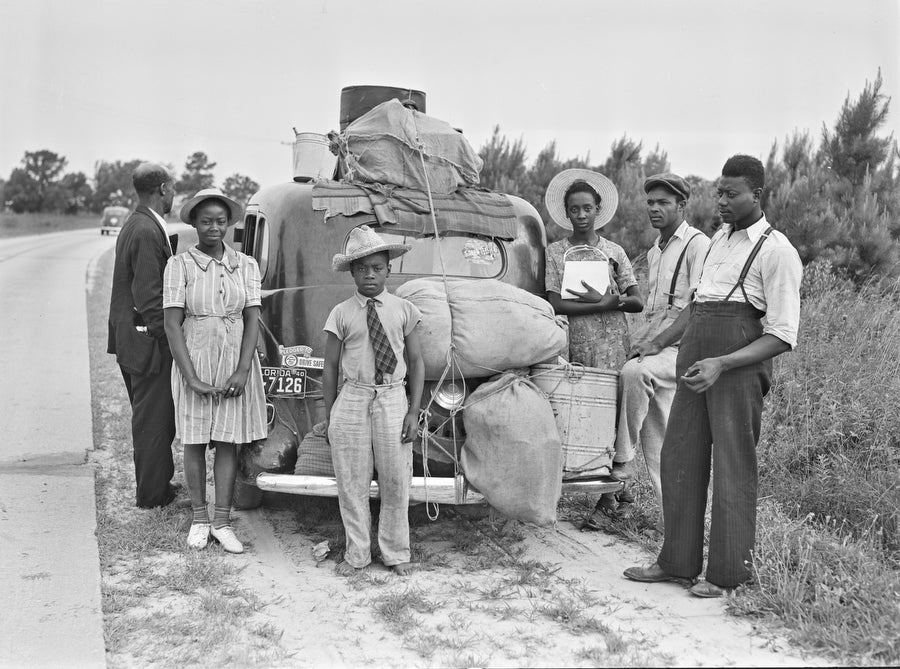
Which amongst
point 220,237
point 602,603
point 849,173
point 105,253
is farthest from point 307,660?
point 105,253

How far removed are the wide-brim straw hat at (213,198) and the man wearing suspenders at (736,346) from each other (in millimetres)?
2769

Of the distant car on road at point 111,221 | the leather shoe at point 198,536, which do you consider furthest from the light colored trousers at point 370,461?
the distant car on road at point 111,221

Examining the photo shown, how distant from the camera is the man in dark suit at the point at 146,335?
5.71 metres

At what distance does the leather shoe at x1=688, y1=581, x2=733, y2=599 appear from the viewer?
4363mm

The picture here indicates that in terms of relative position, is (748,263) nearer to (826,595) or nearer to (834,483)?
(826,595)

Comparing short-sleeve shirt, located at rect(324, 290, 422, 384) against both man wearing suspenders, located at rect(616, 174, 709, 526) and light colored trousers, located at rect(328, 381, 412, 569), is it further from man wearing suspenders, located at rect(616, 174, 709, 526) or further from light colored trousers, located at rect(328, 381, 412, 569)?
man wearing suspenders, located at rect(616, 174, 709, 526)

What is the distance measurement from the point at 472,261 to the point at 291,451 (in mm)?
1797

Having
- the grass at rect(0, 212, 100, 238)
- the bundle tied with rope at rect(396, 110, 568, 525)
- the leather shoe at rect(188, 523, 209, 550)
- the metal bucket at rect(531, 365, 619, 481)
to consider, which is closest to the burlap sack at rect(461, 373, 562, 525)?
the bundle tied with rope at rect(396, 110, 568, 525)

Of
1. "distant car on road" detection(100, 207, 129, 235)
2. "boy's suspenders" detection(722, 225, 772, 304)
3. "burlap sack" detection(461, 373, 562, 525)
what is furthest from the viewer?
"distant car on road" detection(100, 207, 129, 235)

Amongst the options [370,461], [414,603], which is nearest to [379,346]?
[370,461]

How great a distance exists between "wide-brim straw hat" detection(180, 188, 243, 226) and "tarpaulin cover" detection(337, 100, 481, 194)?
920mm

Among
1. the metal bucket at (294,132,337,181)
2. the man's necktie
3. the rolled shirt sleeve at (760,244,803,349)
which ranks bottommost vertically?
the man's necktie

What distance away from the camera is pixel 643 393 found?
502cm

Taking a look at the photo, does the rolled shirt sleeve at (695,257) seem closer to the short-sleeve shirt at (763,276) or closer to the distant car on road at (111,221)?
the short-sleeve shirt at (763,276)
